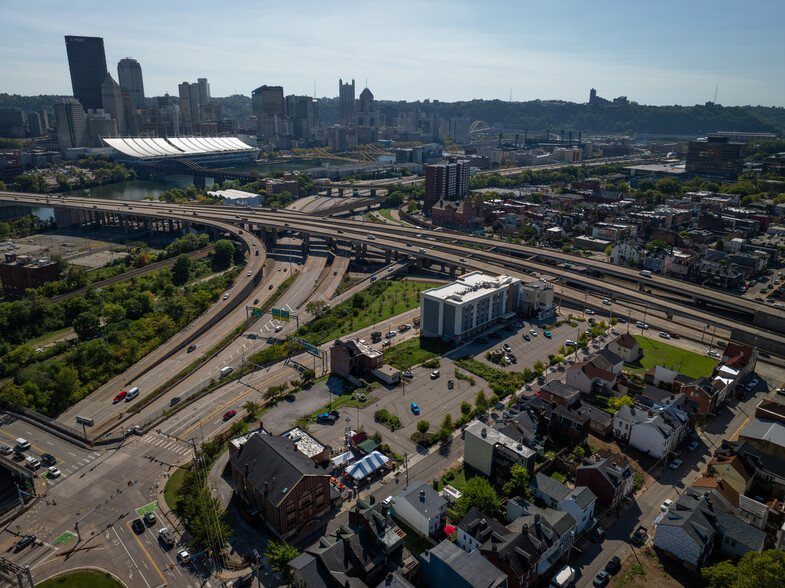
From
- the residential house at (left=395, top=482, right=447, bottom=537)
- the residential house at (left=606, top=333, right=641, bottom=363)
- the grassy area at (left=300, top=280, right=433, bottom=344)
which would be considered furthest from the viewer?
the grassy area at (left=300, top=280, right=433, bottom=344)

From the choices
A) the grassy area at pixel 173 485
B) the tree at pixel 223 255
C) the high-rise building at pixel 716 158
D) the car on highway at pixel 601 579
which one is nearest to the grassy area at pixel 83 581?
the grassy area at pixel 173 485

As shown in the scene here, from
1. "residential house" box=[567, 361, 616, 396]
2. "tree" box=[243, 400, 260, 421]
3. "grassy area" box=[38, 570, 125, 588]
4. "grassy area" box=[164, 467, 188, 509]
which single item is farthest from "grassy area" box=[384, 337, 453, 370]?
"grassy area" box=[38, 570, 125, 588]

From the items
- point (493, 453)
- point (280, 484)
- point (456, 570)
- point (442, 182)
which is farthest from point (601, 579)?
point (442, 182)

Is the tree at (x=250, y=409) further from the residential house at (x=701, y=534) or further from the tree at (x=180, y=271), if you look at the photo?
the tree at (x=180, y=271)

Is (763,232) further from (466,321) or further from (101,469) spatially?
(101,469)

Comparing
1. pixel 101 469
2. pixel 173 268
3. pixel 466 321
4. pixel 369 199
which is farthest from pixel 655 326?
pixel 369 199

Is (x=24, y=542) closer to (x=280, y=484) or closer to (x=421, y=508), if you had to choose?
(x=280, y=484)

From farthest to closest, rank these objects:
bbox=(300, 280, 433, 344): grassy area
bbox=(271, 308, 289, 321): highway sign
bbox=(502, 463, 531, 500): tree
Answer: bbox=(300, 280, 433, 344): grassy area, bbox=(271, 308, 289, 321): highway sign, bbox=(502, 463, 531, 500): tree

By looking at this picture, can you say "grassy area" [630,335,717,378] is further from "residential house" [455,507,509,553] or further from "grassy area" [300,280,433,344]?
"residential house" [455,507,509,553]
